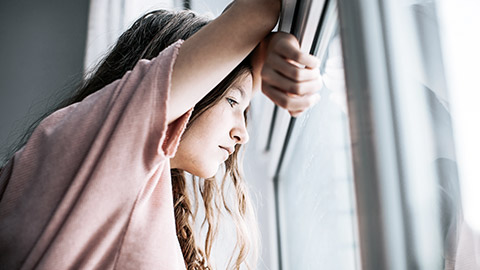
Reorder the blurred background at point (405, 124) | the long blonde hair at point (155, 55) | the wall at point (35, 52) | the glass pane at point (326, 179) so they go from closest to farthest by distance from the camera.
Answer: the blurred background at point (405, 124) < the glass pane at point (326, 179) < the long blonde hair at point (155, 55) < the wall at point (35, 52)

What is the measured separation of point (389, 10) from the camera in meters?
0.48

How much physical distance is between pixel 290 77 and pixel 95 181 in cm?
23

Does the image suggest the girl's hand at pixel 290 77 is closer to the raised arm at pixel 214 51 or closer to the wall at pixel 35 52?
the raised arm at pixel 214 51

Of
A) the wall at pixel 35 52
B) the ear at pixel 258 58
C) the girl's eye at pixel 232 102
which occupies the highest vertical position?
the wall at pixel 35 52

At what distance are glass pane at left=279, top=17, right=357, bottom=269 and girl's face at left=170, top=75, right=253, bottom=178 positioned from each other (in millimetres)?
130

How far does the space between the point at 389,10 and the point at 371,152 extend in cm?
14

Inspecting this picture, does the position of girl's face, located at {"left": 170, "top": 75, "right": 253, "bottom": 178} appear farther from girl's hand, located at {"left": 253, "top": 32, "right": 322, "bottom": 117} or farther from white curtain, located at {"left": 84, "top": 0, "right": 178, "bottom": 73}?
white curtain, located at {"left": 84, "top": 0, "right": 178, "bottom": 73}

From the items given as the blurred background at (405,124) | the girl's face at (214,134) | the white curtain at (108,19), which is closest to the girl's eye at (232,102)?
the girl's face at (214,134)

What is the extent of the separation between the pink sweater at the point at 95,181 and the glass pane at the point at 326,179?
0.77 feet

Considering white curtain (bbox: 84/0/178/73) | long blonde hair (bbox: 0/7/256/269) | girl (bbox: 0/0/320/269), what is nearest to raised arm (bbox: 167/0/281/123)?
girl (bbox: 0/0/320/269)

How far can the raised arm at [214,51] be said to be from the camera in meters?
0.56

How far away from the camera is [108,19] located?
1.45 meters

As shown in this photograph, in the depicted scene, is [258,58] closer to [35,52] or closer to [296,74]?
[296,74]

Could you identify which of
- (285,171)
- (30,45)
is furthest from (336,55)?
(30,45)
